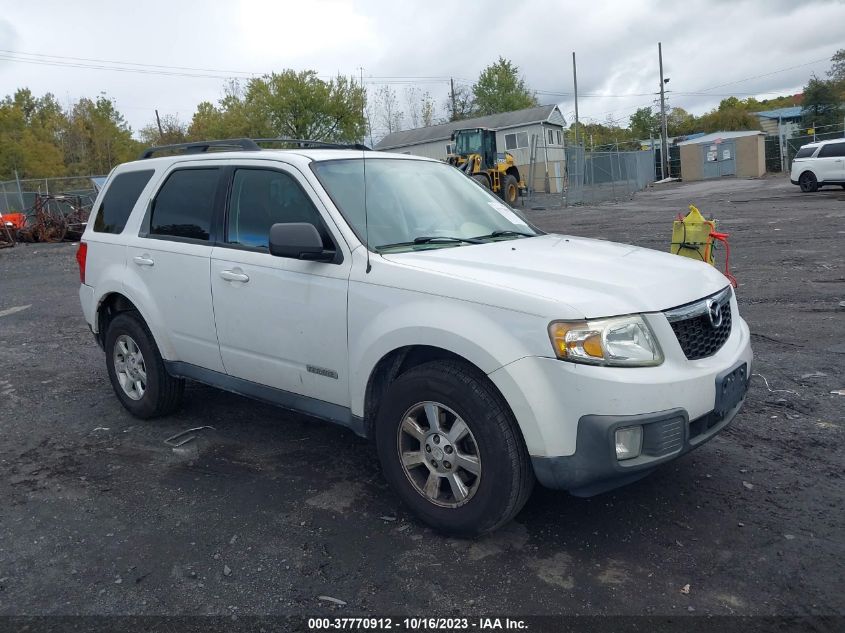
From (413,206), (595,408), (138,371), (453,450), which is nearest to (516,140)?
(138,371)

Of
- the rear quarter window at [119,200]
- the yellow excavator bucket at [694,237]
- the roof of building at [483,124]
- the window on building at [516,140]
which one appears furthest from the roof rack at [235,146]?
the window on building at [516,140]

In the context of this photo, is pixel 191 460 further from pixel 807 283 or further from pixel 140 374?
pixel 807 283

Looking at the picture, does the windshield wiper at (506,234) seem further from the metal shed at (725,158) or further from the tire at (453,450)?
the metal shed at (725,158)

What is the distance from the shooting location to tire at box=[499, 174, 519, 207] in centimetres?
3039

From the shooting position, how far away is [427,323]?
3.42 meters

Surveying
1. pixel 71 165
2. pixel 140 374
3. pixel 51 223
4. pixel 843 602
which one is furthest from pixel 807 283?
pixel 71 165

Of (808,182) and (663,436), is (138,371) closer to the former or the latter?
(663,436)

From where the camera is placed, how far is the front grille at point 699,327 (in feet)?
11.0

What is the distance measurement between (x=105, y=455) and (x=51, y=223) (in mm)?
21628

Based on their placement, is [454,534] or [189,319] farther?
[189,319]

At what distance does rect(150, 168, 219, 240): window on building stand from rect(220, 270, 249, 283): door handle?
1.27 feet

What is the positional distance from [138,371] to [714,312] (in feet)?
12.9

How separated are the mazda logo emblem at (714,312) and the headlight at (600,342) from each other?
54cm

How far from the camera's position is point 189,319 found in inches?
189
